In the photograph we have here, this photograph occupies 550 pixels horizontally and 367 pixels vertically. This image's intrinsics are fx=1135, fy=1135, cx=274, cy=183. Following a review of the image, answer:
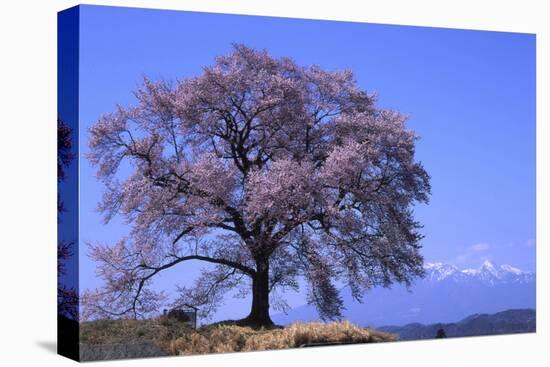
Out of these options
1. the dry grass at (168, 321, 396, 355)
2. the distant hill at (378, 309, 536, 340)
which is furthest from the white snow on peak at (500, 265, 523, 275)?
the dry grass at (168, 321, 396, 355)

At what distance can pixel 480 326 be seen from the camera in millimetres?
17453

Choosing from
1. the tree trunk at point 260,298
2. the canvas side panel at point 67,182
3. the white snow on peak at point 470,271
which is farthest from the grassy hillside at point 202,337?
the white snow on peak at point 470,271

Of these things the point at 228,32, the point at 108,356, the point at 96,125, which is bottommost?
the point at 108,356

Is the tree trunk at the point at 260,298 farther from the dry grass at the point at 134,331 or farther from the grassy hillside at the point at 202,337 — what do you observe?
the dry grass at the point at 134,331

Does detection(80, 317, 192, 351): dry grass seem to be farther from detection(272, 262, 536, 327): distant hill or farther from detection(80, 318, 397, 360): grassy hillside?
detection(272, 262, 536, 327): distant hill

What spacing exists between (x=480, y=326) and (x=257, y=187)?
14.6ft

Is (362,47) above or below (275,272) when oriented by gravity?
above

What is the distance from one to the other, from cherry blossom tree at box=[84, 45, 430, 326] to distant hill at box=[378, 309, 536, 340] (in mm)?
823

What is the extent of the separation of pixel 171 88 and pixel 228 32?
114cm

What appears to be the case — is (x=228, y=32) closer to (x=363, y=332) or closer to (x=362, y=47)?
(x=362, y=47)

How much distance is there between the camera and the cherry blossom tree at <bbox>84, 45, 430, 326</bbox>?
15.0m

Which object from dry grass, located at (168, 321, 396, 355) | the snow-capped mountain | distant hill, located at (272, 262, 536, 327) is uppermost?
the snow-capped mountain

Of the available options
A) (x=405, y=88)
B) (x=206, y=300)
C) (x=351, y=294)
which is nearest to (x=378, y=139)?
(x=405, y=88)

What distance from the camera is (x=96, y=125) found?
47.9 ft
